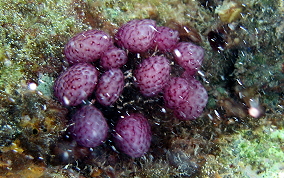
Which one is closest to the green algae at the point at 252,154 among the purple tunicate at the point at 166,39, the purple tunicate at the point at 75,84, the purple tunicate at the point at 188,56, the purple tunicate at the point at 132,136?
the purple tunicate at the point at 132,136

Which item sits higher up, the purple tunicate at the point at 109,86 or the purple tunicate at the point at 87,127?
the purple tunicate at the point at 109,86

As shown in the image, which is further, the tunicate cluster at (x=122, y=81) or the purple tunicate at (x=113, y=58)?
the purple tunicate at (x=113, y=58)

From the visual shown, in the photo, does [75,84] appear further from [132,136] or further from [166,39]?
[166,39]

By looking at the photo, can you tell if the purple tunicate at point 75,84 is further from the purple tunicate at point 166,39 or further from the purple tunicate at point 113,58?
the purple tunicate at point 166,39

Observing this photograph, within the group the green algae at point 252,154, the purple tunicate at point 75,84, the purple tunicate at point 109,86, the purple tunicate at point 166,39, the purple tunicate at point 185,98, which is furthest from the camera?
the purple tunicate at point 166,39

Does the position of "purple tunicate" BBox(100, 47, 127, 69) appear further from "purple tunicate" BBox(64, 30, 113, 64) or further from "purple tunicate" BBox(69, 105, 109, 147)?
"purple tunicate" BBox(69, 105, 109, 147)

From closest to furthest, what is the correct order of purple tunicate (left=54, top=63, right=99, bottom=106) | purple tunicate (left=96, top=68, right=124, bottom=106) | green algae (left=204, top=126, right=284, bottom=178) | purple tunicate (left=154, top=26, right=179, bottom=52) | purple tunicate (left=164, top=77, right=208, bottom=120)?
purple tunicate (left=54, top=63, right=99, bottom=106), purple tunicate (left=96, top=68, right=124, bottom=106), green algae (left=204, top=126, right=284, bottom=178), purple tunicate (left=164, top=77, right=208, bottom=120), purple tunicate (left=154, top=26, right=179, bottom=52)

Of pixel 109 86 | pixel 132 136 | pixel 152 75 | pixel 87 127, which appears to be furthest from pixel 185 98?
pixel 87 127

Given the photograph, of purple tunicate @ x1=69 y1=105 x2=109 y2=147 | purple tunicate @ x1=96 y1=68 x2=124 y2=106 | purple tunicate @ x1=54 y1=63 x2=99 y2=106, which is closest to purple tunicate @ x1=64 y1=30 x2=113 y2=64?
purple tunicate @ x1=54 y1=63 x2=99 y2=106
